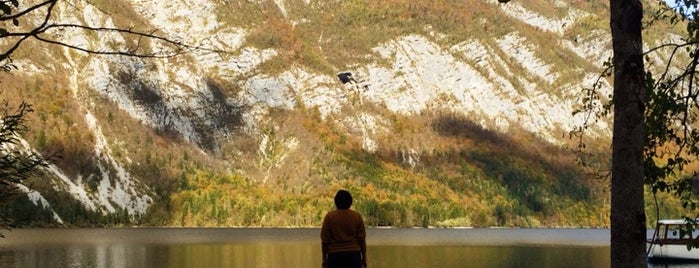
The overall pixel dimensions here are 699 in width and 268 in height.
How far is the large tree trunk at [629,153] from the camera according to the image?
859 centimetres

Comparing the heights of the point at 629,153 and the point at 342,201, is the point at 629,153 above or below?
above

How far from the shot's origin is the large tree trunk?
8586mm

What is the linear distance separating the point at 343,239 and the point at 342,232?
0.12m

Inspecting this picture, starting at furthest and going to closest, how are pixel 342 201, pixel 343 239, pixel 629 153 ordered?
pixel 342 201 < pixel 343 239 < pixel 629 153

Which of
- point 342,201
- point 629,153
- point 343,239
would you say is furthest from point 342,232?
point 629,153

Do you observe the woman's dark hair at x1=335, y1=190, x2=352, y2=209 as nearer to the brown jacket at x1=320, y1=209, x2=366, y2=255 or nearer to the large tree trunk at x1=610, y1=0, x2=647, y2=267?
the brown jacket at x1=320, y1=209, x2=366, y2=255

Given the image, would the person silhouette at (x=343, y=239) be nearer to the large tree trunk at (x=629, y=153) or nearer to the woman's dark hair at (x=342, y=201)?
the woman's dark hair at (x=342, y=201)

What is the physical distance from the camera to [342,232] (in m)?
14.6

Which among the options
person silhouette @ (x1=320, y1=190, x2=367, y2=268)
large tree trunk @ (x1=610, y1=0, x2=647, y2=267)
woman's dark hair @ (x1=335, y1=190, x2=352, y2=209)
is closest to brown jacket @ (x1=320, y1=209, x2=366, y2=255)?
person silhouette @ (x1=320, y1=190, x2=367, y2=268)

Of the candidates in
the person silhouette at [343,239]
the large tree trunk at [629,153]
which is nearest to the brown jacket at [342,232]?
the person silhouette at [343,239]

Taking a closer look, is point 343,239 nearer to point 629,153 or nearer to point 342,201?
point 342,201

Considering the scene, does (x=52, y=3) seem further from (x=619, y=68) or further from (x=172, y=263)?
(x=172, y=263)

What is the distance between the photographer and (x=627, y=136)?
338 inches

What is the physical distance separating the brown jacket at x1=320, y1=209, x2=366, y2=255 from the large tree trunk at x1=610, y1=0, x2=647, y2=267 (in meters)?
6.43
